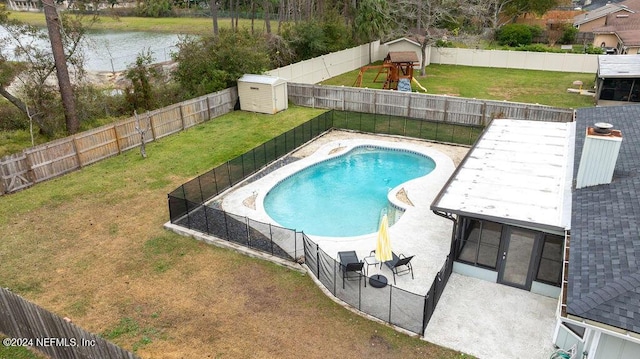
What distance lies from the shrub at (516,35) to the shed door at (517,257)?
1949 inches

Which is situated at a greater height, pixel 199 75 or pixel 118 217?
pixel 199 75

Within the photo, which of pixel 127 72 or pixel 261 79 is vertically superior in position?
pixel 127 72

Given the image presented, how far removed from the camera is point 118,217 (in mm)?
16094

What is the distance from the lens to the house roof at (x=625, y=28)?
3936cm

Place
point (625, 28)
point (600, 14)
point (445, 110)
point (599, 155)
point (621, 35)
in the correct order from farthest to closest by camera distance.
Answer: point (600, 14)
point (625, 28)
point (621, 35)
point (445, 110)
point (599, 155)

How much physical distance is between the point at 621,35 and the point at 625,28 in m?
4.71

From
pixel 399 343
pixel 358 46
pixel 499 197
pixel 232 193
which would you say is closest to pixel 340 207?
pixel 232 193

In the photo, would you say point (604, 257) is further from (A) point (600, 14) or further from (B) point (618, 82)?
(A) point (600, 14)

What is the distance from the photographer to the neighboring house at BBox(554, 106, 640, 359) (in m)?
7.64

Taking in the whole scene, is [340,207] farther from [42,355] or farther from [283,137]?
[42,355]

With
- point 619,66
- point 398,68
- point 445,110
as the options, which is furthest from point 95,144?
point 619,66

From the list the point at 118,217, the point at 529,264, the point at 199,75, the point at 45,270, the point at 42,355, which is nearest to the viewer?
the point at 42,355

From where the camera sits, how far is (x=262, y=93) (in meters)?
A: 27.6

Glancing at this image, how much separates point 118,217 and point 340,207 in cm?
861
